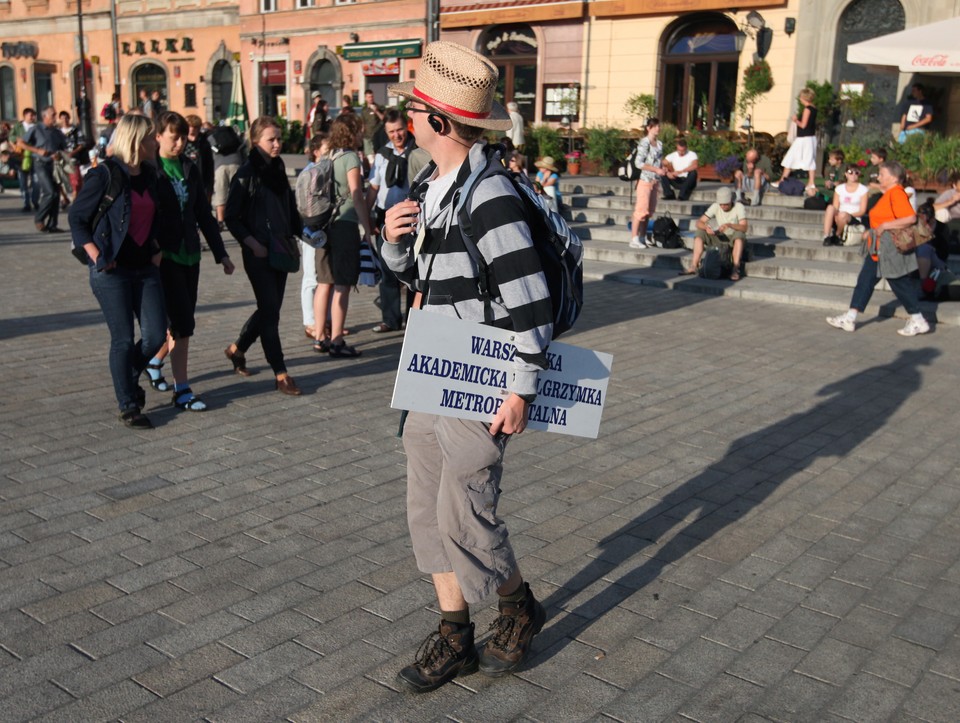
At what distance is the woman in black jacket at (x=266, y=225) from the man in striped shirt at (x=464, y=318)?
343 cm

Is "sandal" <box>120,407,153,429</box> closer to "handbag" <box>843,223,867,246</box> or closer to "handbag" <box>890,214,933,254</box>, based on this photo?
"handbag" <box>890,214,933,254</box>

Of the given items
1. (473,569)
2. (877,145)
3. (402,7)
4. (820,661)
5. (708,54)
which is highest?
(402,7)

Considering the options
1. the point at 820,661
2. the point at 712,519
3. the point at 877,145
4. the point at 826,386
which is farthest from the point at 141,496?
the point at 877,145

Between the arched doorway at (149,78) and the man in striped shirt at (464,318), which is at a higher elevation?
the arched doorway at (149,78)

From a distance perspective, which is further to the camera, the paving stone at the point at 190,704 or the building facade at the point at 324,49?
the building facade at the point at 324,49

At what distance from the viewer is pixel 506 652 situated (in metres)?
3.51

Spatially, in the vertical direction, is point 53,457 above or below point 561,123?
below

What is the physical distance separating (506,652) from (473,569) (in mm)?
381

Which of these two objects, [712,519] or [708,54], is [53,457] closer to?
[712,519]

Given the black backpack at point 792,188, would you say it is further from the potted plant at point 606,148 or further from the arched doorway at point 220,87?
the arched doorway at point 220,87

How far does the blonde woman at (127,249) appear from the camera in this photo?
227 inches

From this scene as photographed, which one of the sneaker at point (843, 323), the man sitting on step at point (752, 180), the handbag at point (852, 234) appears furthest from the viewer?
the man sitting on step at point (752, 180)

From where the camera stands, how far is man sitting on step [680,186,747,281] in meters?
12.6

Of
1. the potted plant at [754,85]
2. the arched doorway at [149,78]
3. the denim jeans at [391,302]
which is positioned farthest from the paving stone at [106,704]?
the arched doorway at [149,78]
